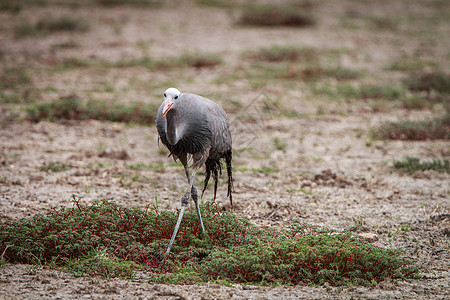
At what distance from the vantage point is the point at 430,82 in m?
11.2

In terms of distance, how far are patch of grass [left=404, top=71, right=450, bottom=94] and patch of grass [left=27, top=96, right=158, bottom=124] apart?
529cm

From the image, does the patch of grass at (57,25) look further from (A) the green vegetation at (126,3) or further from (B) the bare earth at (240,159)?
(A) the green vegetation at (126,3)

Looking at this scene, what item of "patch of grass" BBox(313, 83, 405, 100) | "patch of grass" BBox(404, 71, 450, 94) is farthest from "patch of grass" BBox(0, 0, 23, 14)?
"patch of grass" BBox(404, 71, 450, 94)

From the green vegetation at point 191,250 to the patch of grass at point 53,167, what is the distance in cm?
194

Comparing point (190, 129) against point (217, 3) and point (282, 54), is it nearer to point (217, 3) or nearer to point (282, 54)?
point (282, 54)

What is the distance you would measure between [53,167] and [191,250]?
308 cm

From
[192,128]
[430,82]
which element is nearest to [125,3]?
[430,82]

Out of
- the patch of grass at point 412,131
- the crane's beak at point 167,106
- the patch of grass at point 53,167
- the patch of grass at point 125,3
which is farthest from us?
the patch of grass at point 125,3

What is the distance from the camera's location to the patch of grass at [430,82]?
11.1m

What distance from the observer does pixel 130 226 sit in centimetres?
510

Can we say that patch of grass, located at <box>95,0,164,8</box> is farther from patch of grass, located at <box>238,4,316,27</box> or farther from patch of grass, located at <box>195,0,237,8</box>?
patch of grass, located at <box>238,4,316,27</box>

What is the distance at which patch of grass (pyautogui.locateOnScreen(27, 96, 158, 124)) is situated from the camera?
909cm

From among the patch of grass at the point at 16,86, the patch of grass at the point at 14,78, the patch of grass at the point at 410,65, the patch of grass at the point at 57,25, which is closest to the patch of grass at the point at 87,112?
the patch of grass at the point at 16,86

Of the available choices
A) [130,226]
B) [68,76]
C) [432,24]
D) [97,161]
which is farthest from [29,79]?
[432,24]
